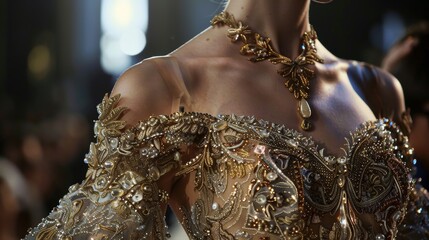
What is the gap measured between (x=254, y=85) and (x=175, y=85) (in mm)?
177

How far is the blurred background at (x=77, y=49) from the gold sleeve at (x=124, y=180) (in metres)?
2.53

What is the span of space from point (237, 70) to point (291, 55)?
0.15 meters

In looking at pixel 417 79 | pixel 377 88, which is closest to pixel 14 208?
pixel 417 79

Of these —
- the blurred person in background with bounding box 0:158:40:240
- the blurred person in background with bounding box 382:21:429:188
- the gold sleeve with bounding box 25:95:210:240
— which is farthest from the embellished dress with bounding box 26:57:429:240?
the blurred person in background with bounding box 0:158:40:240

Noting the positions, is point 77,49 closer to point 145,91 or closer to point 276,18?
point 276,18

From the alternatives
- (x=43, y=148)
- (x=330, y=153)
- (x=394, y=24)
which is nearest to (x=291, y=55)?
(x=330, y=153)

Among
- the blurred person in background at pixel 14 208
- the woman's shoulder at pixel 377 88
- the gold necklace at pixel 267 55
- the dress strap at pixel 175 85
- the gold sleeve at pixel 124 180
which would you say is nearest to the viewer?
the gold sleeve at pixel 124 180

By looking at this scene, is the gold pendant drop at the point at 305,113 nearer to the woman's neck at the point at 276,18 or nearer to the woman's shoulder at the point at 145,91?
the woman's neck at the point at 276,18

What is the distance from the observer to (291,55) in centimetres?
214

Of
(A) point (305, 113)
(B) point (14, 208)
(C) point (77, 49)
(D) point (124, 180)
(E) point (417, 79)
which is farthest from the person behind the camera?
(C) point (77, 49)

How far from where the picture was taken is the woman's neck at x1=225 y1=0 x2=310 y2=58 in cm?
210

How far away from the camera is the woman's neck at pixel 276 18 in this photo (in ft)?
6.88

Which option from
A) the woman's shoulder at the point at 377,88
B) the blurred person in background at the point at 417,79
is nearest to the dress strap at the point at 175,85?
the woman's shoulder at the point at 377,88

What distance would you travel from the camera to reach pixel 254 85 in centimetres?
204
